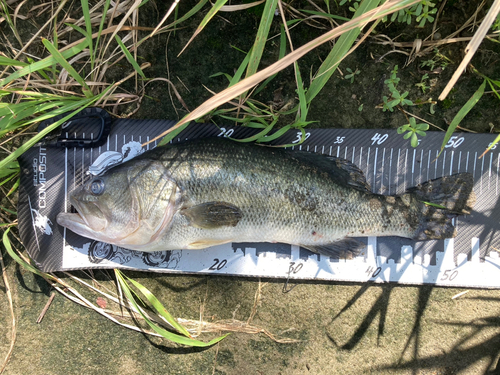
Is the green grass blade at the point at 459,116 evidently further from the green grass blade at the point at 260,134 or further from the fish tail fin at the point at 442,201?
the green grass blade at the point at 260,134

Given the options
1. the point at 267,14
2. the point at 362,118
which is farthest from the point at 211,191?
the point at 362,118

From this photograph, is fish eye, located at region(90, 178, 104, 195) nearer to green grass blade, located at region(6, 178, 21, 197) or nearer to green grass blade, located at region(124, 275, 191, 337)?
green grass blade, located at region(124, 275, 191, 337)

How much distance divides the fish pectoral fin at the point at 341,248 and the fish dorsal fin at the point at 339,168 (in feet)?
1.67

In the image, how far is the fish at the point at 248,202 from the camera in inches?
98.1

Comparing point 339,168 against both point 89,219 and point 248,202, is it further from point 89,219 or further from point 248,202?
point 89,219

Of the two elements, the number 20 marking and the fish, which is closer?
the fish

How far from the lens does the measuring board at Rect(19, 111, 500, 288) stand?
9.53 ft

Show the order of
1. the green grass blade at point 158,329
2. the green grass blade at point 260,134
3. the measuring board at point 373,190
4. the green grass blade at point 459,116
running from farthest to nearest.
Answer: the measuring board at point 373,190, the green grass blade at point 158,329, the green grass blade at point 260,134, the green grass blade at point 459,116

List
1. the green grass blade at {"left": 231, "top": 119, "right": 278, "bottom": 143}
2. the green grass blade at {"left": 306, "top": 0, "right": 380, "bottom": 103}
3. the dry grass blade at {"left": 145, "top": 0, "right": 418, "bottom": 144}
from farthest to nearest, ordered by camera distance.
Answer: the green grass blade at {"left": 231, "top": 119, "right": 278, "bottom": 143}, the green grass blade at {"left": 306, "top": 0, "right": 380, "bottom": 103}, the dry grass blade at {"left": 145, "top": 0, "right": 418, "bottom": 144}

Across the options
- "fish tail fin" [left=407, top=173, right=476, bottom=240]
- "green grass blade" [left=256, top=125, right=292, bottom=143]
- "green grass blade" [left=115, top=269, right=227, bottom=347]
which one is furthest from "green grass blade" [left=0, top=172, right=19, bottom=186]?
"fish tail fin" [left=407, top=173, right=476, bottom=240]

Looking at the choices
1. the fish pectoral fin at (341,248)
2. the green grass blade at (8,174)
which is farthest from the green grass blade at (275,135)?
the green grass blade at (8,174)

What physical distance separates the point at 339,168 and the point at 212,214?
1.24 metres

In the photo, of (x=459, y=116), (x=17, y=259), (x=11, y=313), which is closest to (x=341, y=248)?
(x=459, y=116)

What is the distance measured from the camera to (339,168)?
2.78m
